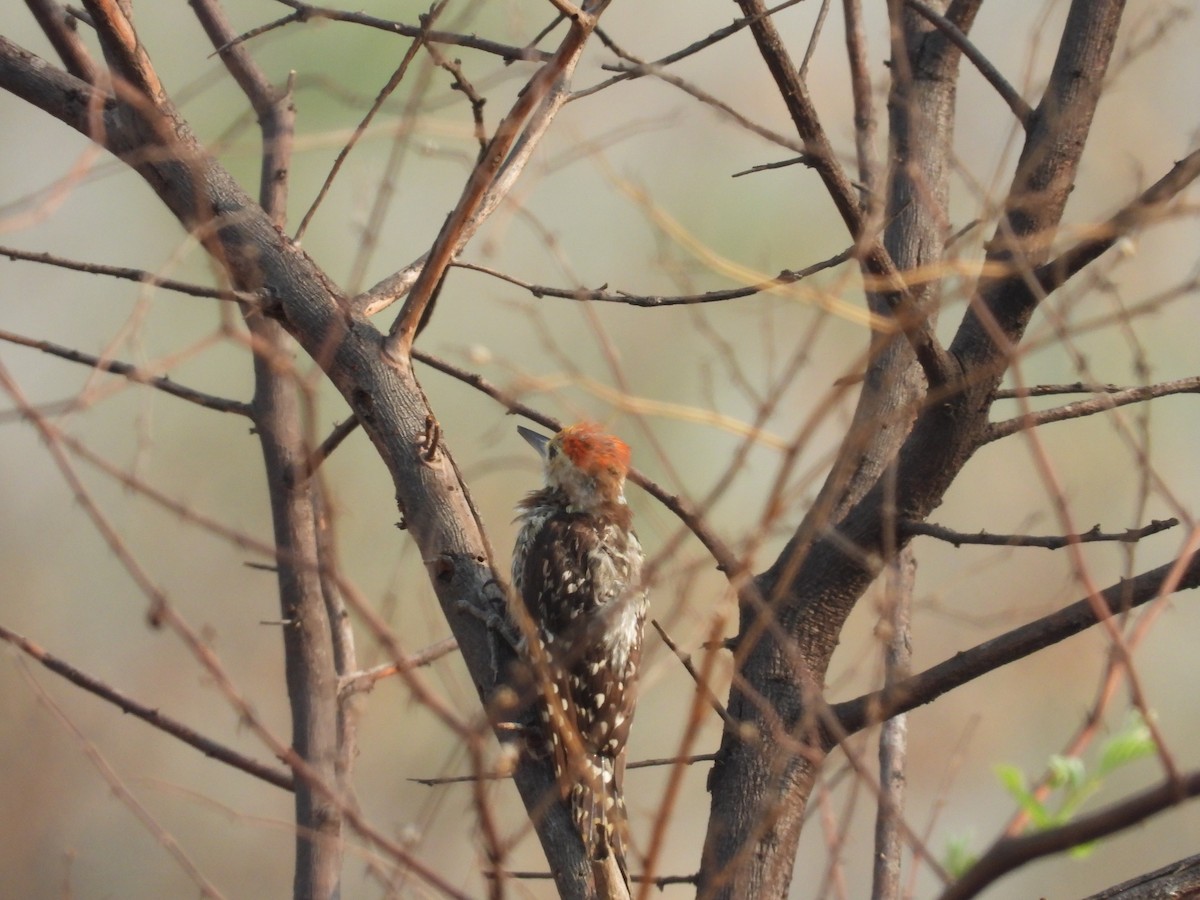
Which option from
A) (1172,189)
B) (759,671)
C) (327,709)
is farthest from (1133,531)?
(327,709)

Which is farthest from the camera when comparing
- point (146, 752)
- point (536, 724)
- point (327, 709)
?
point (146, 752)

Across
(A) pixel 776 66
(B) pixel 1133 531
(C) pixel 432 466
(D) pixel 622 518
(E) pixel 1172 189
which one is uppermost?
(D) pixel 622 518


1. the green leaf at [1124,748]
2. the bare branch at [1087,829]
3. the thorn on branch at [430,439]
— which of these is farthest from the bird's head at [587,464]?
the bare branch at [1087,829]

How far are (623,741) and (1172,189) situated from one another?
2.30 m

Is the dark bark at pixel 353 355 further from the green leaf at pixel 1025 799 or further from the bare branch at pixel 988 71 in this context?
the bare branch at pixel 988 71

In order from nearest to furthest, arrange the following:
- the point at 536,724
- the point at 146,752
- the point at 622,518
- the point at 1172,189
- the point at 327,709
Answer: the point at 1172,189 → the point at 536,724 → the point at 327,709 → the point at 622,518 → the point at 146,752

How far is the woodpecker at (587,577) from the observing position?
3686 mm

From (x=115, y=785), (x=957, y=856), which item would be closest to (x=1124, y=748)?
(x=957, y=856)

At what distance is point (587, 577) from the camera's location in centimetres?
381

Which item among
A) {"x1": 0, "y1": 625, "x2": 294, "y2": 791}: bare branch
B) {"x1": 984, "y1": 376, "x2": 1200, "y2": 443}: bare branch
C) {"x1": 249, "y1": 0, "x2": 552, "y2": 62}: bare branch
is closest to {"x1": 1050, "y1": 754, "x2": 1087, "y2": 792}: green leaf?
{"x1": 984, "y1": 376, "x2": 1200, "y2": 443}: bare branch

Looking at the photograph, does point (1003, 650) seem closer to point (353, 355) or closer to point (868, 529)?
point (868, 529)

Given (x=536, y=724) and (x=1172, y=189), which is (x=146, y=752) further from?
(x=1172, y=189)

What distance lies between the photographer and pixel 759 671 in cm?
285

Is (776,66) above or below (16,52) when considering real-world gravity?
below
